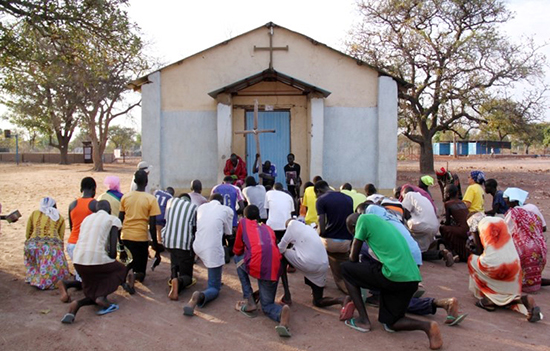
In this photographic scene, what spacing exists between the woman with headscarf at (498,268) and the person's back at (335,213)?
64.4 inches

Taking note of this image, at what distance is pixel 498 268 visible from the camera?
5.61 meters

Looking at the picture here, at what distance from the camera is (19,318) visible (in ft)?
17.9

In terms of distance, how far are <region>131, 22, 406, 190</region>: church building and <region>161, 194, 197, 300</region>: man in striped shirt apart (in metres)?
6.33

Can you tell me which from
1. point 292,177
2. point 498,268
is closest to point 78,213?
point 498,268

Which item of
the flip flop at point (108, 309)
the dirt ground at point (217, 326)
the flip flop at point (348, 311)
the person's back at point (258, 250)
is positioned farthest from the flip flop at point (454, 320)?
the flip flop at point (108, 309)

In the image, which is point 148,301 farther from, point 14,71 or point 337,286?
point 14,71

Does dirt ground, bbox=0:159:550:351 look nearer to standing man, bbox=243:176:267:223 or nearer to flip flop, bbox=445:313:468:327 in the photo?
flip flop, bbox=445:313:468:327

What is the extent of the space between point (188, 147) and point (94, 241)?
7577 mm

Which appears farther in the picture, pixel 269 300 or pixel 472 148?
pixel 472 148

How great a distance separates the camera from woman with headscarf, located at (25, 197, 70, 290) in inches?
254

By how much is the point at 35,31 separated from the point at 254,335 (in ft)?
25.6

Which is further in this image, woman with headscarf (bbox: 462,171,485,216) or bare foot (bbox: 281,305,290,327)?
woman with headscarf (bbox: 462,171,485,216)

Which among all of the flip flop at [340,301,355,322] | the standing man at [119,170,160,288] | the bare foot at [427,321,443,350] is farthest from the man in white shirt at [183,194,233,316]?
the bare foot at [427,321,443,350]

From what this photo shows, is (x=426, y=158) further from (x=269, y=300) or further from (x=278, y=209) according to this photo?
(x=269, y=300)
